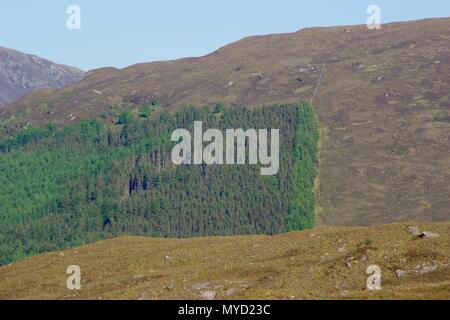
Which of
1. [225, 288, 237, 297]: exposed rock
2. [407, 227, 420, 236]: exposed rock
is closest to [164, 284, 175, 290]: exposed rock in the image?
[225, 288, 237, 297]: exposed rock

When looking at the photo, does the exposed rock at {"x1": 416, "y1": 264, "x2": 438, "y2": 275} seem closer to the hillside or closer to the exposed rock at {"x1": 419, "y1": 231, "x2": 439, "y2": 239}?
the hillside

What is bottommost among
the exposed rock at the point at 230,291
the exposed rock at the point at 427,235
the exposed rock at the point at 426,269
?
the exposed rock at the point at 230,291

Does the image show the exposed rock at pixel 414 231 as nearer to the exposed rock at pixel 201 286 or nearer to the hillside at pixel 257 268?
the hillside at pixel 257 268

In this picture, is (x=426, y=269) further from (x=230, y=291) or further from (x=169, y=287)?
(x=169, y=287)

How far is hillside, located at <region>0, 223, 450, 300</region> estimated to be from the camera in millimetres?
53719

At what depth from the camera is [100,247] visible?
78.1m

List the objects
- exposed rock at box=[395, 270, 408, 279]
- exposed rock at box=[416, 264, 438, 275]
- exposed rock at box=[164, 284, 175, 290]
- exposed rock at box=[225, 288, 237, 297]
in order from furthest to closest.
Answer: exposed rock at box=[416, 264, 438, 275] < exposed rock at box=[395, 270, 408, 279] < exposed rock at box=[164, 284, 175, 290] < exposed rock at box=[225, 288, 237, 297]

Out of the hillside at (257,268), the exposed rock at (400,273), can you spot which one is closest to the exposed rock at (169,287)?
the hillside at (257,268)

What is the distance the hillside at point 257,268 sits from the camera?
5372 centimetres

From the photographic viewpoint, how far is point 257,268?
60844mm

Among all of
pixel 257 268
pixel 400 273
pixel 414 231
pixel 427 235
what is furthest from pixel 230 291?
pixel 414 231

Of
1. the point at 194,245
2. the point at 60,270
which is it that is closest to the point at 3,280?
the point at 60,270
